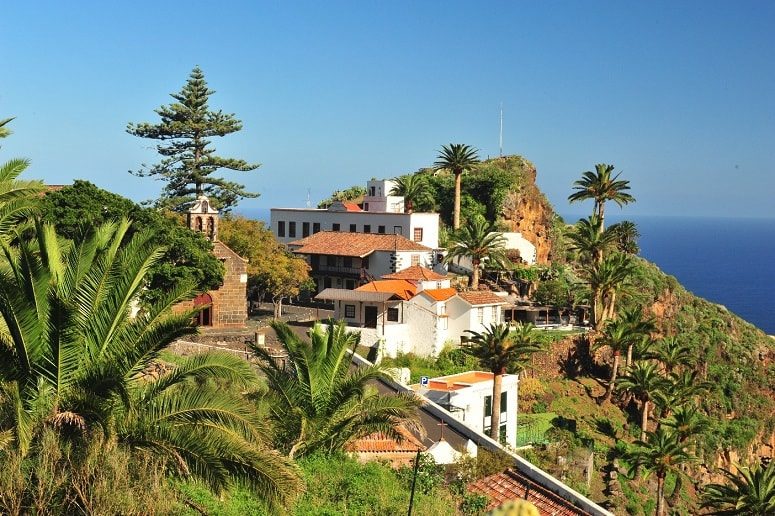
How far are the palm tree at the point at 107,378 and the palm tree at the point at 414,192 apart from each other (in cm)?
5436

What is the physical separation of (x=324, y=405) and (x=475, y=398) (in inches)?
759

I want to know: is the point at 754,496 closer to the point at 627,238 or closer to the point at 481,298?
the point at 481,298

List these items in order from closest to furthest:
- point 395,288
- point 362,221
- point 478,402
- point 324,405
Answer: point 324,405 < point 478,402 < point 395,288 < point 362,221

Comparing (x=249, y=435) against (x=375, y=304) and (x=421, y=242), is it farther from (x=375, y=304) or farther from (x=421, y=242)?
(x=421, y=242)

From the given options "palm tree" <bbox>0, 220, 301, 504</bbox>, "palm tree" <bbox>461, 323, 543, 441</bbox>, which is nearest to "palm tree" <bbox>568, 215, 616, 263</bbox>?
"palm tree" <bbox>461, 323, 543, 441</bbox>

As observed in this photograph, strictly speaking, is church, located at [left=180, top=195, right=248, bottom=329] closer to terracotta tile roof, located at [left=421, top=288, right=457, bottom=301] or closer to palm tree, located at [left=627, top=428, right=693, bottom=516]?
terracotta tile roof, located at [left=421, top=288, right=457, bottom=301]

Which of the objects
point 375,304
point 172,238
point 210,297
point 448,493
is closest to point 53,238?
point 448,493

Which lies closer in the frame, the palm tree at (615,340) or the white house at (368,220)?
the palm tree at (615,340)

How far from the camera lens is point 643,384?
47.3 m

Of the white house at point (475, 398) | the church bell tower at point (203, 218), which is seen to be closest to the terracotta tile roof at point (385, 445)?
the white house at point (475, 398)

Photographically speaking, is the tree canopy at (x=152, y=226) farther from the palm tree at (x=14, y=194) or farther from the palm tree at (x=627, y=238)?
the palm tree at (x=627, y=238)

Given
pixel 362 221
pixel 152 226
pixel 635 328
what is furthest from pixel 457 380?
pixel 362 221

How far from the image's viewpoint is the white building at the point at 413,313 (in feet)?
159

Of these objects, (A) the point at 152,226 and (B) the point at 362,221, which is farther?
(B) the point at 362,221
